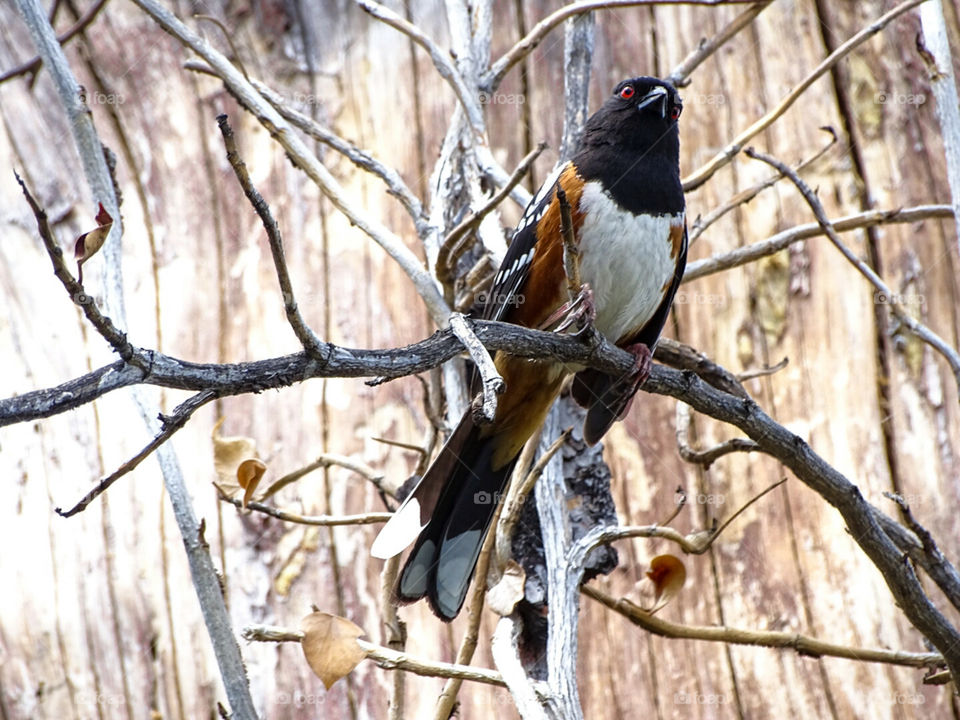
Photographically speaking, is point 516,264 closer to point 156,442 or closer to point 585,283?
point 585,283

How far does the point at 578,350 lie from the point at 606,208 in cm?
59

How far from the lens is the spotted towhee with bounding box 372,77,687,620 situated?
6.35 feet

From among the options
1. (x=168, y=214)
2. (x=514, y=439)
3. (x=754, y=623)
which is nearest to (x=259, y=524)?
(x=514, y=439)

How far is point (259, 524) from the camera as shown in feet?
7.89

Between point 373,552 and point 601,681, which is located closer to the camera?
point 373,552

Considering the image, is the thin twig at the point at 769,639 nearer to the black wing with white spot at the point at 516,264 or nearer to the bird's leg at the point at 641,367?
the bird's leg at the point at 641,367

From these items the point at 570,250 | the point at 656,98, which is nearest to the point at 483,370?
the point at 570,250

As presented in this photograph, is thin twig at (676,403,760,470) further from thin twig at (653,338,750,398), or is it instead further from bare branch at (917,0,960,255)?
bare branch at (917,0,960,255)

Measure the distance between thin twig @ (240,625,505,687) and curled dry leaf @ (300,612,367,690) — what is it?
3 cm

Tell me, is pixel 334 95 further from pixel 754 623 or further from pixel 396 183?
pixel 754 623

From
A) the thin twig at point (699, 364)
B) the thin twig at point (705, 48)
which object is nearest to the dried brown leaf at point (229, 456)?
the thin twig at point (699, 364)

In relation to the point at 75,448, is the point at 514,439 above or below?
below

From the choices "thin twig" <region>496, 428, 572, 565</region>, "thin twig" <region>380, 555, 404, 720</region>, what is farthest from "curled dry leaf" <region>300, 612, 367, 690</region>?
"thin twig" <region>496, 428, 572, 565</region>

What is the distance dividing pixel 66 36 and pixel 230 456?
1470mm
